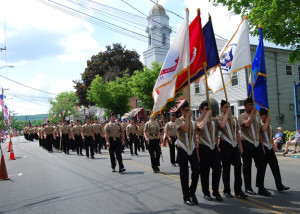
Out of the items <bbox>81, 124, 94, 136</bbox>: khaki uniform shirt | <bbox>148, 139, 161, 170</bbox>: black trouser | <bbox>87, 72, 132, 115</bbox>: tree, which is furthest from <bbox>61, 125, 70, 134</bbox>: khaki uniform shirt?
<bbox>87, 72, 132, 115</bbox>: tree

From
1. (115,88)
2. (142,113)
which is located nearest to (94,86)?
(115,88)

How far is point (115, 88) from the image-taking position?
1496 inches

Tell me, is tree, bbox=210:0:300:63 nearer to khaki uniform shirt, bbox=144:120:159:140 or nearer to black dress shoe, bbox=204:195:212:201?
khaki uniform shirt, bbox=144:120:159:140

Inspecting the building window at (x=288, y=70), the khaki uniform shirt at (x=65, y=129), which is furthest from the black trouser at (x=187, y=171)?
the building window at (x=288, y=70)

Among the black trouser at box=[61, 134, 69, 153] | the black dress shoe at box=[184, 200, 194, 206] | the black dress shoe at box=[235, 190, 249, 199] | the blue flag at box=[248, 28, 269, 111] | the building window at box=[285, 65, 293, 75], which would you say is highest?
the building window at box=[285, 65, 293, 75]

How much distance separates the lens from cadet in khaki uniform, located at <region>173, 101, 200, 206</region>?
564 centimetres

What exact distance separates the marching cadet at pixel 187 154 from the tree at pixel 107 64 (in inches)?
1689

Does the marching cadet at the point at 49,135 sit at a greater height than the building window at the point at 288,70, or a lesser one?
lesser

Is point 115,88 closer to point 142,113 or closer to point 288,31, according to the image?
point 142,113

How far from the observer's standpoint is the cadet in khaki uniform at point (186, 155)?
222 inches

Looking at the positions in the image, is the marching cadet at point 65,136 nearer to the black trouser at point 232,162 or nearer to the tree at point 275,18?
the tree at point 275,18

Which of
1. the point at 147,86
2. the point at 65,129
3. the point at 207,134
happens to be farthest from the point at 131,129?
the point at 147,86

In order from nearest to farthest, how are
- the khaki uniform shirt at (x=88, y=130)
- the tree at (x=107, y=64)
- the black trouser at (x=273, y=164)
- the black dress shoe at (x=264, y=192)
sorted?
the black dress shoe at (x=264, y=192), the black trouser at (x=273, y=164), the khaki uniform shirt at (x=88, y=130), the tree at (x=107, y=64)

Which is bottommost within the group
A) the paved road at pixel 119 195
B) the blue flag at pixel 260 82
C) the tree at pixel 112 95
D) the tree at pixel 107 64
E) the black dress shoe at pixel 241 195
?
the paved road at pixel 119 195
